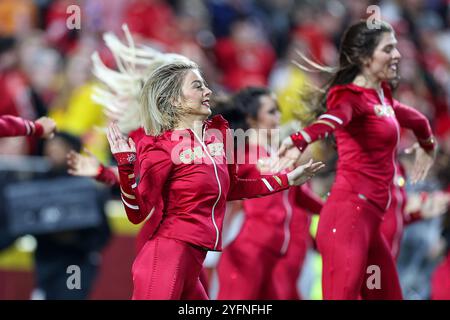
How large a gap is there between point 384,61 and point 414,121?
52cm

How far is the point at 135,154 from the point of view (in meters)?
5.64

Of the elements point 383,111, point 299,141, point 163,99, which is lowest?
point 299,141

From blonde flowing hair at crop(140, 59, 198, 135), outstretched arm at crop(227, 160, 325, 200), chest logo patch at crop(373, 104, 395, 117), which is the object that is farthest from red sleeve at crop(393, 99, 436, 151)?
blonde flowing hair at crop(140, 59, 198, 135)

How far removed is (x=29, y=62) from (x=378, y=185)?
6070mm

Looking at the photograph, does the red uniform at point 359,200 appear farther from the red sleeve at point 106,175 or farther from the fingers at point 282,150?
the red sleeve at point 106,175

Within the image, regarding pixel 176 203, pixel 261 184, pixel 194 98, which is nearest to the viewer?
pixel 176 203

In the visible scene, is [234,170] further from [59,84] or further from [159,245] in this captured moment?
[59,84]

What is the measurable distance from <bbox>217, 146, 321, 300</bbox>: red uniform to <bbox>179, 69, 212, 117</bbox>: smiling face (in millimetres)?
1814

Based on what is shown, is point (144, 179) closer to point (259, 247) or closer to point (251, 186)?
point (251, 186)

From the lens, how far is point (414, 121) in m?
7.11

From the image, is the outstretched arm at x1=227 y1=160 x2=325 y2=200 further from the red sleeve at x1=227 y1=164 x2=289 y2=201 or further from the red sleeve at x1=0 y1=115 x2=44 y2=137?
the red sleeve at x1=0 y1=115 x2=44 y2=137

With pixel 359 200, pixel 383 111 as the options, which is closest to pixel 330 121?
pixel 383 111

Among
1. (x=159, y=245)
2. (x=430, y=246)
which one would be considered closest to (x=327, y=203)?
(x=159, y=245)
